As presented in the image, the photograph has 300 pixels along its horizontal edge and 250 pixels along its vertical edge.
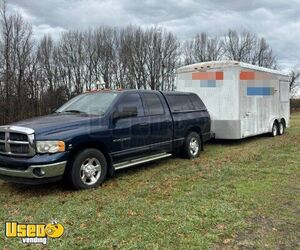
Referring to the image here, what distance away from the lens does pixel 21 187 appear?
6957mm

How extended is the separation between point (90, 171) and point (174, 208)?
201 centimetres

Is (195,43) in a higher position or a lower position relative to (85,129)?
higher

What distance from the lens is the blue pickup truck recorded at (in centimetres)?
604

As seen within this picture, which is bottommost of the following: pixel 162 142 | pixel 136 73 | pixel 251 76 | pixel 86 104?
pixel 162 142

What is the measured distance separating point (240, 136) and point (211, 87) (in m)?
1.99

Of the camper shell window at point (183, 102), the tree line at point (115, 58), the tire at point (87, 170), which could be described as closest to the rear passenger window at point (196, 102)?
the camper shell window at point (183, 102)

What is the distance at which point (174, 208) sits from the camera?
5.39 m

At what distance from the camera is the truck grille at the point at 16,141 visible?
6.00m

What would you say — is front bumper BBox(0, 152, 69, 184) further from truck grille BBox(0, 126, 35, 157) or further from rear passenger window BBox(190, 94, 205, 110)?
rear passenger window BBox(190, 94, 205, 110)

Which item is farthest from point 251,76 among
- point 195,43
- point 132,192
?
point 195,43

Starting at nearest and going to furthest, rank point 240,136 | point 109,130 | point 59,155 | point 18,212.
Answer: point 18,212
point 59,155
point 109,130
point 240,136

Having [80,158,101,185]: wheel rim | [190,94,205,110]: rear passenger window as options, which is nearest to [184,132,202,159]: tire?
[190,94,205,110]: rear passenger window

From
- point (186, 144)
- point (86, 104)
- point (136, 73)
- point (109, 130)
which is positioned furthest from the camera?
point (136, 73)

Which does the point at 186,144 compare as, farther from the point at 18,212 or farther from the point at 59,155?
the point at 18,212
